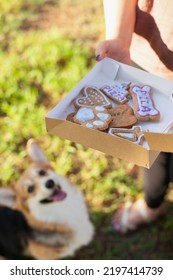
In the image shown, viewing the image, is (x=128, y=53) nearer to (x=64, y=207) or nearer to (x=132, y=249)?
(x=64, y=207)

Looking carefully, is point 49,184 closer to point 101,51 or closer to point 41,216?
point 41,216

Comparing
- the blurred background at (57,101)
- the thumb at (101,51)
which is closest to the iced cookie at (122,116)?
the thumb at (101,51)

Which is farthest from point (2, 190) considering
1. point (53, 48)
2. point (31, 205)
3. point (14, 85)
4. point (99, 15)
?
point (99, 15)

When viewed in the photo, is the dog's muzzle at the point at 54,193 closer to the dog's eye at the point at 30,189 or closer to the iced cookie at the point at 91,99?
the dog's eye at the point at 30,189

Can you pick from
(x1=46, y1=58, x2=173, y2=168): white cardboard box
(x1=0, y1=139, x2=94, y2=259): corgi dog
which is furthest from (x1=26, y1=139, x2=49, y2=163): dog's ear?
(x1=46, y1=58, x2=173, y2=168): white cardboard box

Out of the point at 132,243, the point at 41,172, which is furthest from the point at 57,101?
the point at 132,243

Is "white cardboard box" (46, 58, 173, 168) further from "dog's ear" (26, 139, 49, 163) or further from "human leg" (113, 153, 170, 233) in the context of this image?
"dog's ear" (26, 139, 49, 163)
